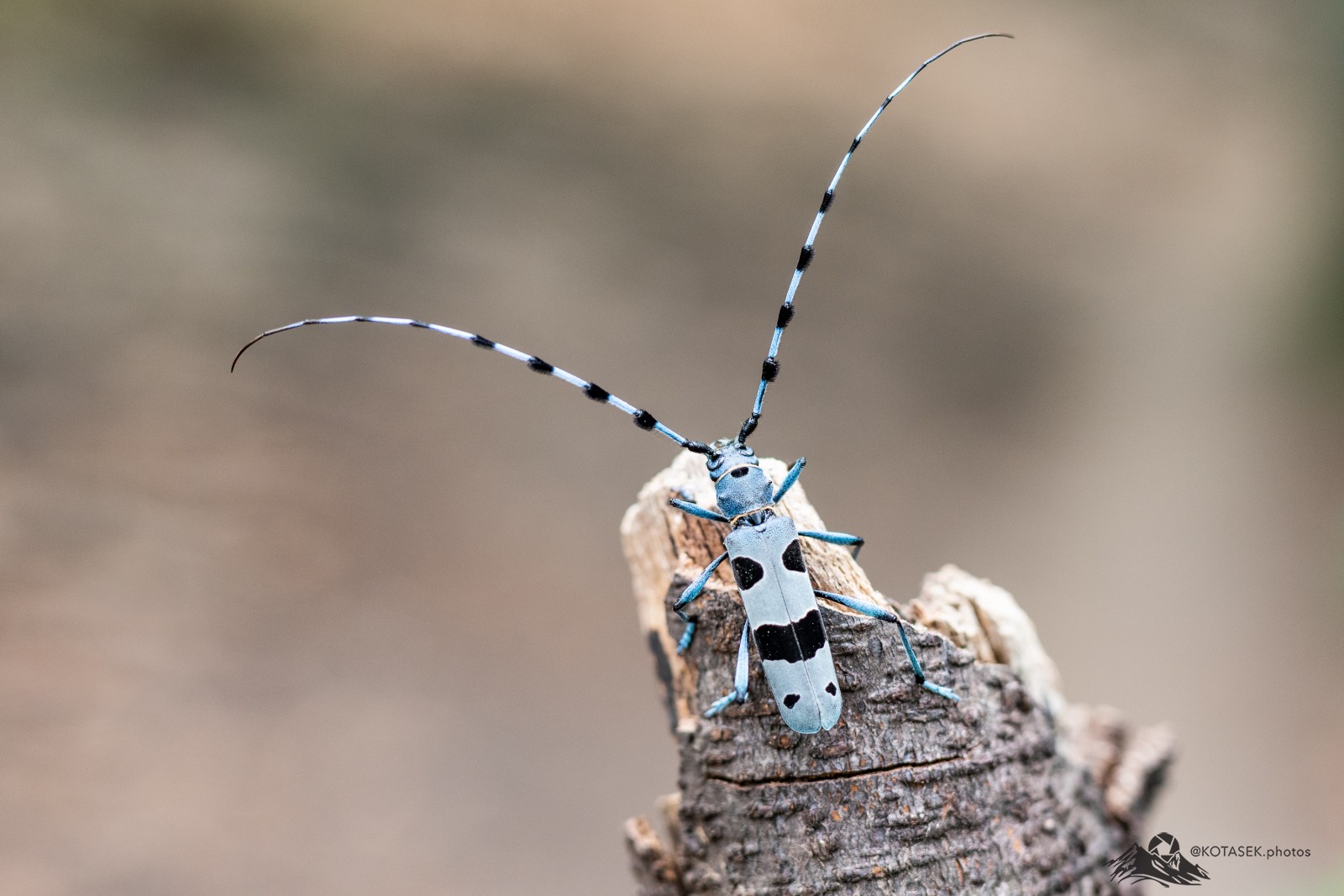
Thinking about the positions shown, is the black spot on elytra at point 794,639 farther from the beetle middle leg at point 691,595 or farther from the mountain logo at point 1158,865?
the mountain logo at point 1158,865

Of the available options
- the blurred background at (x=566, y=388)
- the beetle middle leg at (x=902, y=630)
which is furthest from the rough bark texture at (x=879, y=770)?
the blurred background at (x=566, y=388)

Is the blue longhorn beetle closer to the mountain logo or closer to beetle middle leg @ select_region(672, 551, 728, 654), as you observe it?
beetle middle leg @ select_region(672, 551, 728, 654)

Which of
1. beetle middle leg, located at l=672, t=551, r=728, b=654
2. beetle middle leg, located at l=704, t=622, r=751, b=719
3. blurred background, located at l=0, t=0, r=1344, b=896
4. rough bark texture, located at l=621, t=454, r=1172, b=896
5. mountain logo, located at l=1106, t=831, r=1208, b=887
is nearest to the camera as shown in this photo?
rough bark texture, located at l=621, t=454, r=1172, b=896

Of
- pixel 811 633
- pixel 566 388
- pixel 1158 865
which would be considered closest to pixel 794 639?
pixel 811 633

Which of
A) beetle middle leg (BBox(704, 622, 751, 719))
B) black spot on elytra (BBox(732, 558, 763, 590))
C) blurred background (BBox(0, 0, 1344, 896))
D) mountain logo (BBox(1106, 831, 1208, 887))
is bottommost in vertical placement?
mountain logo (BBox(1106, 831, 1208, 887))

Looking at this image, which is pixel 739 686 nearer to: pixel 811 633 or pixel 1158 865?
pixel 811 633

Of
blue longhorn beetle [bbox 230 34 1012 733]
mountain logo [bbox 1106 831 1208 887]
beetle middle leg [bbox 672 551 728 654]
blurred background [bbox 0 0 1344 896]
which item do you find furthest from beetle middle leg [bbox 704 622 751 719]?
blurred background [bbox 0 0 1344 896]

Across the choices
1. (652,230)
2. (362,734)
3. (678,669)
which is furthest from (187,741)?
(652,230)
